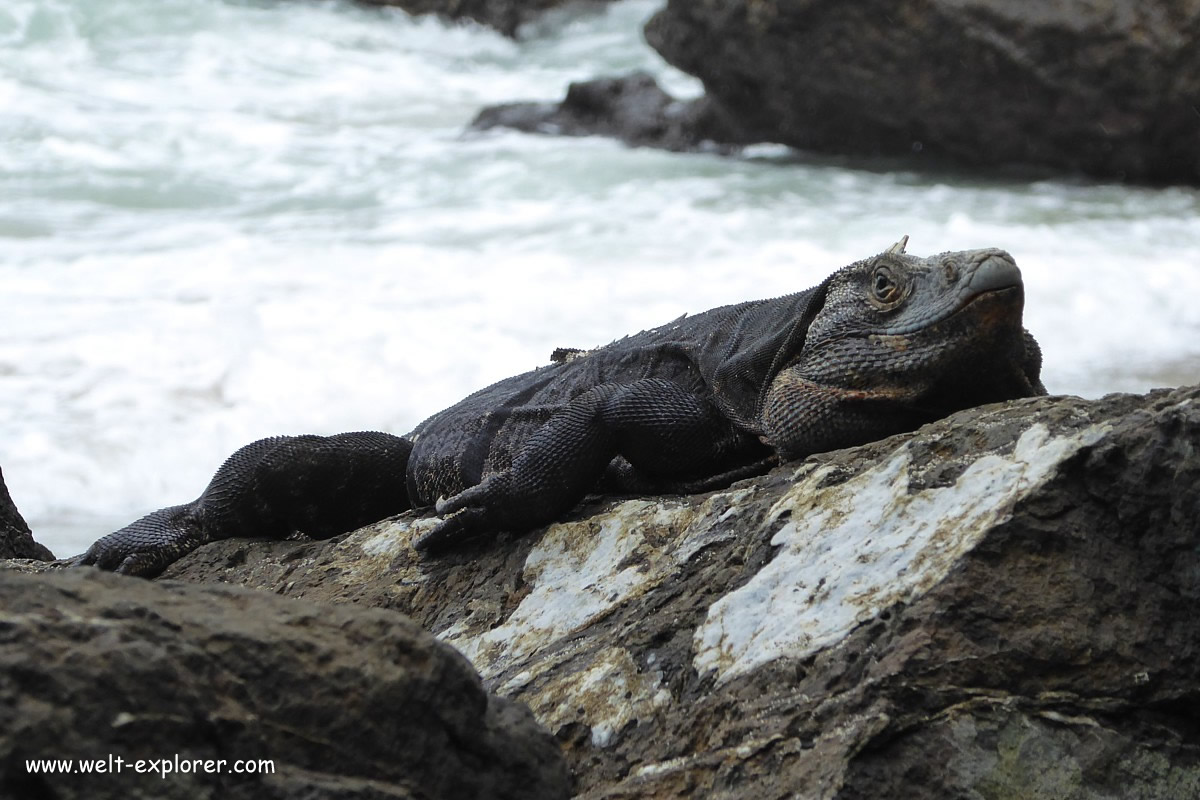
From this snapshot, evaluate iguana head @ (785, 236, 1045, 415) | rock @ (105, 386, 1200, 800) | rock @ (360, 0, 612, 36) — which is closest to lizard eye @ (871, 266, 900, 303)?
iguana head @ (785, 236, 1045, 415)

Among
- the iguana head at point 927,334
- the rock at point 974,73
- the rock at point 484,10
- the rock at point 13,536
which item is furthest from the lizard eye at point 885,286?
the rock at point 484,10

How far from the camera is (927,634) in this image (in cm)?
346

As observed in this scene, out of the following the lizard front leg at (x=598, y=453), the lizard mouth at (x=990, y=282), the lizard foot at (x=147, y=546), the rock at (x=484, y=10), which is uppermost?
the lizard mouth at (x=990, y=282)

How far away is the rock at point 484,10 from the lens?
33.2 metres

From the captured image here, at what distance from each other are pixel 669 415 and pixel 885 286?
2.72 feet

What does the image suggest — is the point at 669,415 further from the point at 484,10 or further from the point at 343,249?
the point at 484,10

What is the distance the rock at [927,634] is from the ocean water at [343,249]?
18.3ft

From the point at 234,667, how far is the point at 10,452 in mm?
8169

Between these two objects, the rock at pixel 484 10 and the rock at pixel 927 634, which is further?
the rock at pixel 484 10

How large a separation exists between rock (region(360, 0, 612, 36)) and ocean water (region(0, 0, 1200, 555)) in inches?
285

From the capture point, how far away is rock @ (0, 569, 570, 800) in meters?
2.65

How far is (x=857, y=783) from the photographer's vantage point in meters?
3.29

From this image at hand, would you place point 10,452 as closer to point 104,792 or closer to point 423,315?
point 423,315

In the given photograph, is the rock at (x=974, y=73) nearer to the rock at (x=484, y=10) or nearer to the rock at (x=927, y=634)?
the rock at (x=484, y=10)
